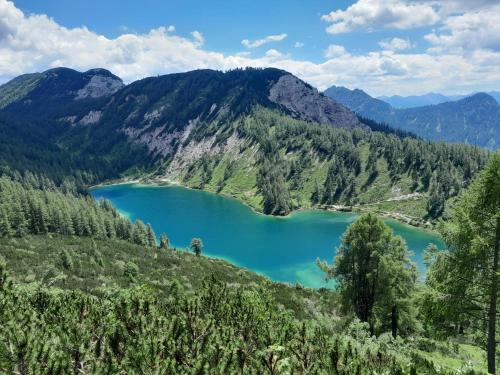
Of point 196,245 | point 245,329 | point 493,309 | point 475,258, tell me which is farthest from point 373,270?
point 196,245

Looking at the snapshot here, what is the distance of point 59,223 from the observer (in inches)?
5266

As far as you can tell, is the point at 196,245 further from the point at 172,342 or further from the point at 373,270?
the point at 172,342

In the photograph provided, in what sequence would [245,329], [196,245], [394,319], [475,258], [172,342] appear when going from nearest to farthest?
[172,342], [475,258], [245,329], [394,319], [196,245]

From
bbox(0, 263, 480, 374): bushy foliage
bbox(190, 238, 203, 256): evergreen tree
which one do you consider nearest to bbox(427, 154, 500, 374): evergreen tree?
bbox(0, 263, 480, 374): bushy foliage

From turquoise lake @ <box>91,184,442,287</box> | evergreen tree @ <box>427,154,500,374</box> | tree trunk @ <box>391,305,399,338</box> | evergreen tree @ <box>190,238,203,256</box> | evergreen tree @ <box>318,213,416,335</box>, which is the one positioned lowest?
turquoise lake @ <box>91,184,442,287</box>

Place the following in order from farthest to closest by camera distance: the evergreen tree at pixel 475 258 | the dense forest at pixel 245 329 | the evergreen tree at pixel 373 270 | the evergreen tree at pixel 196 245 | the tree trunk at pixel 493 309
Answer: the evergreen tree at pixel 196 245
the evergreen tree at pixel 373 270
the tree trunk at pixel 493 309
the evergreen tree at pixel 475 258
the dense forest at pixel 245 329

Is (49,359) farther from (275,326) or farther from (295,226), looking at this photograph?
(295,226)

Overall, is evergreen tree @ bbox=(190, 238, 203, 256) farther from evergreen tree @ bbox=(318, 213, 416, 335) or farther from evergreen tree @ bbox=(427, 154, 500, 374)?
evergreen tree @ bbox=(427, 154, 500, 374)

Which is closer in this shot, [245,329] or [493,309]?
[493,309]

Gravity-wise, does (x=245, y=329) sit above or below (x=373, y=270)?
above

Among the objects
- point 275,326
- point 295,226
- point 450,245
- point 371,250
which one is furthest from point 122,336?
point 295,226

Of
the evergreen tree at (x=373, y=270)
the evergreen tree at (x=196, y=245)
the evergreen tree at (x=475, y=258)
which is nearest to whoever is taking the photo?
the evergreen tree at (x=475, y=258)

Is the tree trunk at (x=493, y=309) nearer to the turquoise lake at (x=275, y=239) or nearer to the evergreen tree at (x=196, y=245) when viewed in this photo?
the turquoise lake at (x=275, y=239)

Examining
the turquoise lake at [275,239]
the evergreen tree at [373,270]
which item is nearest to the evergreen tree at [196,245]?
the turquoise lake at [275,239]
